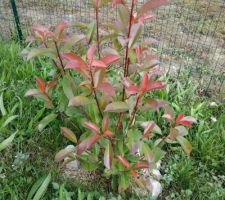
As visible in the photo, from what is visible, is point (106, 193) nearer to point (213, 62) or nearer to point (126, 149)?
point (126, 149)

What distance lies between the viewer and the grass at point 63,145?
2535 mm

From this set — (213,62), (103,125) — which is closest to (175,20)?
(213,62)

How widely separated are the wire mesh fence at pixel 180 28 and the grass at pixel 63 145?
52 cm

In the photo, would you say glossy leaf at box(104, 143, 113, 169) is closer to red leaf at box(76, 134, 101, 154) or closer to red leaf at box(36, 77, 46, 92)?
red leaf at box(76, 134, 101, 154)

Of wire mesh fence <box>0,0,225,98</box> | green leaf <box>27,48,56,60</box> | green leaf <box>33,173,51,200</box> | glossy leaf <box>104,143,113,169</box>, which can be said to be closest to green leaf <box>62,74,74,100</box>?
green leaf <box>27,48,56,60</box>

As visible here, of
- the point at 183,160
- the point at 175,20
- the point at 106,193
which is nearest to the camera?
the point at 106,193

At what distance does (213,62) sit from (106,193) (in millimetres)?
2233

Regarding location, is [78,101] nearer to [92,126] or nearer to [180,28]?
[92,126]

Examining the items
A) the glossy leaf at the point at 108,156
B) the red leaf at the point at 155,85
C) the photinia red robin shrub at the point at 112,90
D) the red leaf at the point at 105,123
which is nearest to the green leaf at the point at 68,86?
the photinia red robin shrub at the point at 112,90

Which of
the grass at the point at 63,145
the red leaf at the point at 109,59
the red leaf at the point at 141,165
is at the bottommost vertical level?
the grass at the point at 63,145

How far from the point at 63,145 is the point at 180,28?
261cm

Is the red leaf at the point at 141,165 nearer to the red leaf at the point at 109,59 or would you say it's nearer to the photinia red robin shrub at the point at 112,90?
the photinia red robin shrub at the point at 112,90

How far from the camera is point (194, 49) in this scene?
170 inches

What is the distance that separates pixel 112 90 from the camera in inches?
74.0
